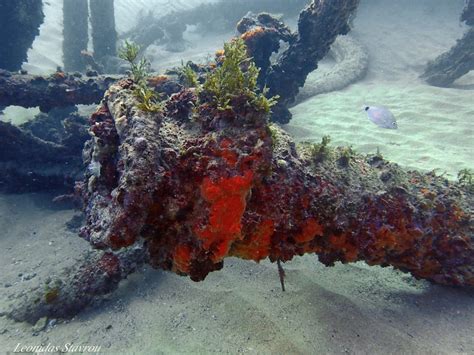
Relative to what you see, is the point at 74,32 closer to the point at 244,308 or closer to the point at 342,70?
the point at 342,70

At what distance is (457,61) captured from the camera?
34.0 feet

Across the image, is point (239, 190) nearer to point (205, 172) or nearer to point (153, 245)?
point (205, 172)

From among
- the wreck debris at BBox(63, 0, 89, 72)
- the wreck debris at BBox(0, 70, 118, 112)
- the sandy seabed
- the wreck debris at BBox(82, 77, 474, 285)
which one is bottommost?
the sandy seabed

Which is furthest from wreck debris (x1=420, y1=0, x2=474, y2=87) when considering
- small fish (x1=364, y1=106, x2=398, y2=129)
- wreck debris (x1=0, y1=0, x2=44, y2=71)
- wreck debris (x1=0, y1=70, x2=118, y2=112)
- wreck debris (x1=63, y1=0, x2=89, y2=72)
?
wreck debris (x1=63, y1=0, x2=89, y2=72)

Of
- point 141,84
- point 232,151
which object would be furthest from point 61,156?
point 232,151

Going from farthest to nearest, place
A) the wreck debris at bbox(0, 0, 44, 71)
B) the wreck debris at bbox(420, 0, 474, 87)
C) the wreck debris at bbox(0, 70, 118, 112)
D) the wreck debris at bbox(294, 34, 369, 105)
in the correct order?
the wreck debris at bbox(294, 34, 369, 105)
the wreck debris at bbox(420, 0, 474, 87)
the wreck debris at bbox(0, 0, 44, 71)
the wreck debris at bbox(0, 70, 118, 112)

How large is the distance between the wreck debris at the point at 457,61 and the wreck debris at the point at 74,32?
43.2 ft

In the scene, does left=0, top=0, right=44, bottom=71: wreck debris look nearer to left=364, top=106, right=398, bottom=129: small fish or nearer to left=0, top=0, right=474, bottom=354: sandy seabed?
left=0, top=0, right=474, bottom=354: sandy seabed

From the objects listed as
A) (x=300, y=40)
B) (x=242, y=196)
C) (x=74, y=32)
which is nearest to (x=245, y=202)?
(x=242, y=196)

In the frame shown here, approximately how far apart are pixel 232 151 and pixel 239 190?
32cm

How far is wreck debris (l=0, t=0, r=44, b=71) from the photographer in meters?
8.21

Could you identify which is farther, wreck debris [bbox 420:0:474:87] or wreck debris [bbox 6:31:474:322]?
wreck debris [bbox 420:0:474:87]

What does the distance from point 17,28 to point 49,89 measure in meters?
4.33

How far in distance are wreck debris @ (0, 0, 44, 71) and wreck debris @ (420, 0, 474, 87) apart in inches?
489
